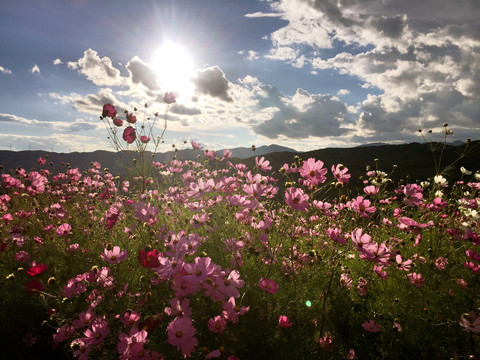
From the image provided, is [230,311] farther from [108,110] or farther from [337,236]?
[108,110]

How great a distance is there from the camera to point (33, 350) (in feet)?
7.66

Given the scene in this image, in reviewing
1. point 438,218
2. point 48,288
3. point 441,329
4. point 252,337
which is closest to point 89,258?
point 48,288

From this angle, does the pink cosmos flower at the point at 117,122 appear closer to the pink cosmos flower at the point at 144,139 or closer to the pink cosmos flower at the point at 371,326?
the pink cosmos flower at the point at 144,139

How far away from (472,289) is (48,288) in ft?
13.5

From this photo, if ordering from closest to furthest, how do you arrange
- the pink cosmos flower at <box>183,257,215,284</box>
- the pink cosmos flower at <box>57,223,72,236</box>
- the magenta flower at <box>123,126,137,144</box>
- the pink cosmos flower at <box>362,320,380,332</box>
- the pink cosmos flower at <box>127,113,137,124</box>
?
the pink cosmos flower at <box>183,257,215,284</box> < the pink cosmos flower at <box>362,320,380,332</box> < the pink cosmos flower at <box>57,223,72,236</box> < the magenta flower at <box>123,126,137,144</box> < the pink cosmos flower at <box>127,113,137,124</box>

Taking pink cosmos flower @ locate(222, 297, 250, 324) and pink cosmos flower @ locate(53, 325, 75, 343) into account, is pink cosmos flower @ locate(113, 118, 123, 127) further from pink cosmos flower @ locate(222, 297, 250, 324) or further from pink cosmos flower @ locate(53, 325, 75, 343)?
pink cosmos flower @ locate(222, 297, 250, 324)

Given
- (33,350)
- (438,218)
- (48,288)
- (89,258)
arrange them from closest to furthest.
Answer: (33,350) < (48,288) < (89,258) < (438,218)

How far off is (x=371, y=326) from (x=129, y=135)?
3297mm

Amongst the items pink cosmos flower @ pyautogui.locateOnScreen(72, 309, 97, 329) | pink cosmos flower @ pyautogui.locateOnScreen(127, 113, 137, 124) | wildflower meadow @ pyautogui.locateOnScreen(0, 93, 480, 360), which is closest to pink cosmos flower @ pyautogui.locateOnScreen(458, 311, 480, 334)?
wildflower meadow @ pyautogui.locateOnScreen(0, 93, 480, 360)

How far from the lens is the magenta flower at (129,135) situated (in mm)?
3324

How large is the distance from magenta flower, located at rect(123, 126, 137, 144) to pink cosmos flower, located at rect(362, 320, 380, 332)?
3.20 metres

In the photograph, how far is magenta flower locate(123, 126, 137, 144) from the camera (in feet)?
10.9

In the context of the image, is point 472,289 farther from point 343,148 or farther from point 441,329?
point 343,148

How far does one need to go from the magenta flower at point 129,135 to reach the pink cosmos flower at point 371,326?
320 centimetres
